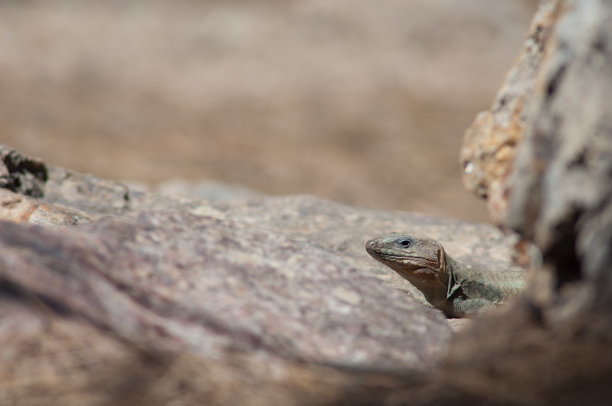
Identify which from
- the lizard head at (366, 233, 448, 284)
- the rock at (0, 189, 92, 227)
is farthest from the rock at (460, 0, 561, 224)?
Result: the rock at (0, 189, 92, 227)

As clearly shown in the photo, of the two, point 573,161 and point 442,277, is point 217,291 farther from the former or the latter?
point 442,277

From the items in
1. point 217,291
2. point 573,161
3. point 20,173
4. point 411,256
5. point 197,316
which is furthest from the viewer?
point 20,173

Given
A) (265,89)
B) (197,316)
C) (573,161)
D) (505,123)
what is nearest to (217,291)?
(197,316)

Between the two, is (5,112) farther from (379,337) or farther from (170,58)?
(379,337)

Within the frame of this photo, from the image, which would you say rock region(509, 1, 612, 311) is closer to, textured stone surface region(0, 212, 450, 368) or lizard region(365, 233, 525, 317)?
textured stone surface region(0, 212, 450, 368)

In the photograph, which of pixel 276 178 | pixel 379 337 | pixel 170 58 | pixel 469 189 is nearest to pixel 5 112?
pixel 170 58

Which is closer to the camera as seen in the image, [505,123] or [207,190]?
[505,123]
